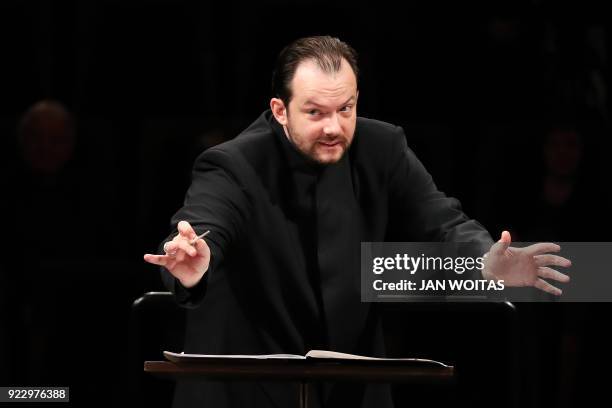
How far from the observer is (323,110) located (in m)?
2.20

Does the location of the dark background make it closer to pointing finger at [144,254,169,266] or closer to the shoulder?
the shoulder

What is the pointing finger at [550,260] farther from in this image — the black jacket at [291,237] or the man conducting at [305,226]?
the black jacket at [291,237]

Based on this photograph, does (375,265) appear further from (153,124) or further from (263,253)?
(153,124)

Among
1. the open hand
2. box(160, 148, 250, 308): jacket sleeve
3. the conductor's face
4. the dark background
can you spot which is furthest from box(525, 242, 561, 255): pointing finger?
the dark background

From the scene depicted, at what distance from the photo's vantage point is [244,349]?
88.8 inches

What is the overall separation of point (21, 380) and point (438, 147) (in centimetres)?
165

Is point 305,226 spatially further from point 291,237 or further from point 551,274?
point 551,274

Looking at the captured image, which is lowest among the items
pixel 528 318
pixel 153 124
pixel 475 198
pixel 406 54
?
pixel 528 318

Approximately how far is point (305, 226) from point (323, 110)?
10.8 inches

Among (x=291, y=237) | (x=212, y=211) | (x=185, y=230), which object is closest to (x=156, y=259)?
(x=185, y=230)

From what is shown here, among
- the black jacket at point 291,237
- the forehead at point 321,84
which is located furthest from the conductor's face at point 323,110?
the black jacket at point 291,237

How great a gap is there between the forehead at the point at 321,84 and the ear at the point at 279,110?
90 mm

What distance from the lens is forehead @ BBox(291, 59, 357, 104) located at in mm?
2170

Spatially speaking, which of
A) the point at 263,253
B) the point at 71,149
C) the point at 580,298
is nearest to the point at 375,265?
the point at 263,253
